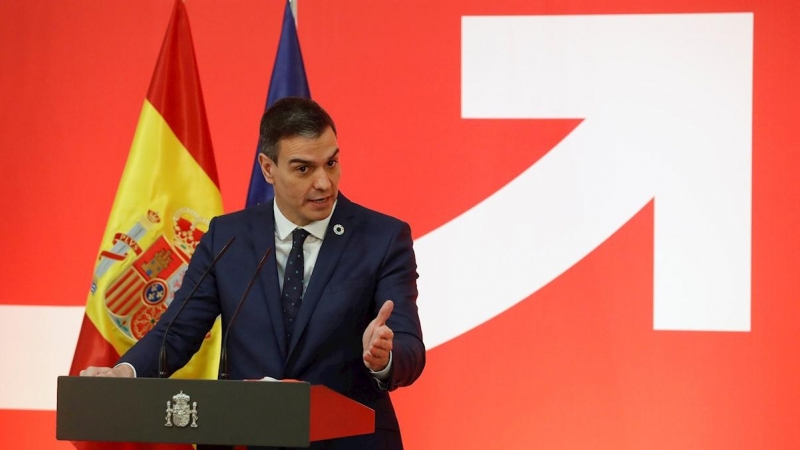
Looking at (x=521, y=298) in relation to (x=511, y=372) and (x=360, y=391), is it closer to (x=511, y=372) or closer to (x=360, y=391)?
(x=511, y=372)

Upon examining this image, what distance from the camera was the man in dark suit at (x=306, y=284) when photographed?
211 centimetres

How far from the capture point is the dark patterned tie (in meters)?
2.13

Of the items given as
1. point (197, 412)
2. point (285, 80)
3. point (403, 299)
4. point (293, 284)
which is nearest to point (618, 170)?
point (285, 80)

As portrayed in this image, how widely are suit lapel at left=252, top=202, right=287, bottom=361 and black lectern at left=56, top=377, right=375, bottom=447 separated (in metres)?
0.57

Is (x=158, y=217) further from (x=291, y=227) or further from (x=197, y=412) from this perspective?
(x=197, y=412)

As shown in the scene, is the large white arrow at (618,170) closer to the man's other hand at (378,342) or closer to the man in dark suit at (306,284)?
the man in dark suit at (306,284)

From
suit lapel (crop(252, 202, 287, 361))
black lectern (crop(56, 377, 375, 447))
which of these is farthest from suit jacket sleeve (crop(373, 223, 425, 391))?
black lectern (crop(56, 377, 375, 447))

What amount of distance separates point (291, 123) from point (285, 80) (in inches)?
44.4

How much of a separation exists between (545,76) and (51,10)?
1.94 m

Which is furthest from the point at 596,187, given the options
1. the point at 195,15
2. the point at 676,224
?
the point at 195,15

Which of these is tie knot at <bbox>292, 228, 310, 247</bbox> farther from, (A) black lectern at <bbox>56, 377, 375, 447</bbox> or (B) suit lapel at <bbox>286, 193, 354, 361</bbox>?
(A) black lectern at <bbox>56, 377, 375, 447</bbox>

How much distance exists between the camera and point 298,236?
2.23m

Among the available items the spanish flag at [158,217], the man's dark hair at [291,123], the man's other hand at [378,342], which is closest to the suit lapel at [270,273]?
the man's dark hair at [291,123]

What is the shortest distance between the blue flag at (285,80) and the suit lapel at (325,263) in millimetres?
1007
